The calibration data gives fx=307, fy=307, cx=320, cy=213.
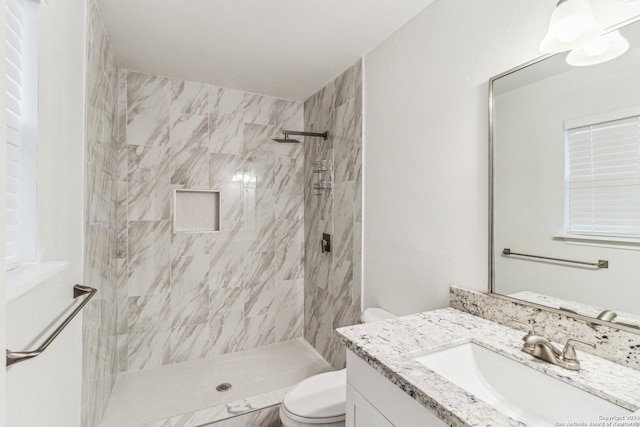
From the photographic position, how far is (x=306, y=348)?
2781 mm

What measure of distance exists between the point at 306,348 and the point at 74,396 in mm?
1816

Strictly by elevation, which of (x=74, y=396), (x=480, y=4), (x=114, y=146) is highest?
(x=480, y=4)

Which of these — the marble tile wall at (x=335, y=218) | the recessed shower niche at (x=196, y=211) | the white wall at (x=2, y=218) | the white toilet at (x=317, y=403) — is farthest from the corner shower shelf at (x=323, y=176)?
the white wall at (x=2, y=218)

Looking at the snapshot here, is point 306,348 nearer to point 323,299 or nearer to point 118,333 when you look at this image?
point 323,299

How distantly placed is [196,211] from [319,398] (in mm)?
1773

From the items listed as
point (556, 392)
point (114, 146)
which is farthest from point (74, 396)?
point (556, 392)

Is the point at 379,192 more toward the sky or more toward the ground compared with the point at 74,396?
more toward the sky

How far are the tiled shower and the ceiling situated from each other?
157 mm

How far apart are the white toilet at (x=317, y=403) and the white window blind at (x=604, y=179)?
48.7 inches

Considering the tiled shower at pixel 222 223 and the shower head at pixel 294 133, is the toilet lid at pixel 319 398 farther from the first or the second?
the shower head at pixel 294 133

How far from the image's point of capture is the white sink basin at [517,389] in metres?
0.75

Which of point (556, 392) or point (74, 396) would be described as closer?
point (556, 392)

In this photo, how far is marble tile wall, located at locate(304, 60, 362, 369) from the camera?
7.00 feet

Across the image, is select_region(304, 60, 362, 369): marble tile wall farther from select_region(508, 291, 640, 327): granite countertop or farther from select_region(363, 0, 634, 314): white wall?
select_region(508, 291, 640, 327): granite countertop
